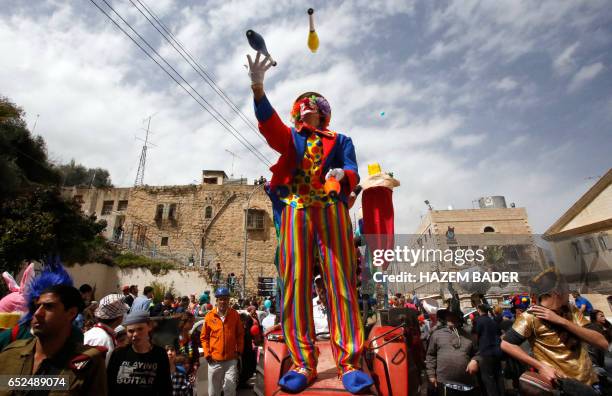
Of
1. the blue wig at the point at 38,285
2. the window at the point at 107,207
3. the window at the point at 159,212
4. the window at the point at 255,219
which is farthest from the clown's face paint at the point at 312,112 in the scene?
the window at the point at 107,207

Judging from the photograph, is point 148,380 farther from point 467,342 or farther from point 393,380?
point 467,342

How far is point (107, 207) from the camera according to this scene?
106ft

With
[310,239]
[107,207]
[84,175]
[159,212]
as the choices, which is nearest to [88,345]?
[310,239]

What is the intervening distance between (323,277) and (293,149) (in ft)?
3.43

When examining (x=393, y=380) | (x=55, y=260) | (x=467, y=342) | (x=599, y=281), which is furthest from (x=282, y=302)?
(x=599, y=281)

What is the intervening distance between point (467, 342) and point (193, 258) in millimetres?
25568

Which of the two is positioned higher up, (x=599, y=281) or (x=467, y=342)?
(x=599, y=281)

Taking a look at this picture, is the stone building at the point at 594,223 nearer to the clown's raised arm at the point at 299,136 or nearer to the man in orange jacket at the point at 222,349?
the man in orange jacket at the point at 222,349

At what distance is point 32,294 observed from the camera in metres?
2.50

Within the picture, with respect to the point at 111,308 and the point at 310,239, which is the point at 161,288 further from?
the point at 310,239

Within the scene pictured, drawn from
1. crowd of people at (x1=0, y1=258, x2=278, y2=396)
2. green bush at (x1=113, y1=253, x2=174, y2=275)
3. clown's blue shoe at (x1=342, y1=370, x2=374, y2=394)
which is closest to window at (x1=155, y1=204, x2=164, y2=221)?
green bush at (x1=113, y1=253, x2=174, y2=275)

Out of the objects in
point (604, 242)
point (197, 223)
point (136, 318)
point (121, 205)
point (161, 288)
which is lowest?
point (136, 318)

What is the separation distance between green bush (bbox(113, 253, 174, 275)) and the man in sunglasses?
23807mm

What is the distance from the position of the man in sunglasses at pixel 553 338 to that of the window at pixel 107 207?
35.2 meters
